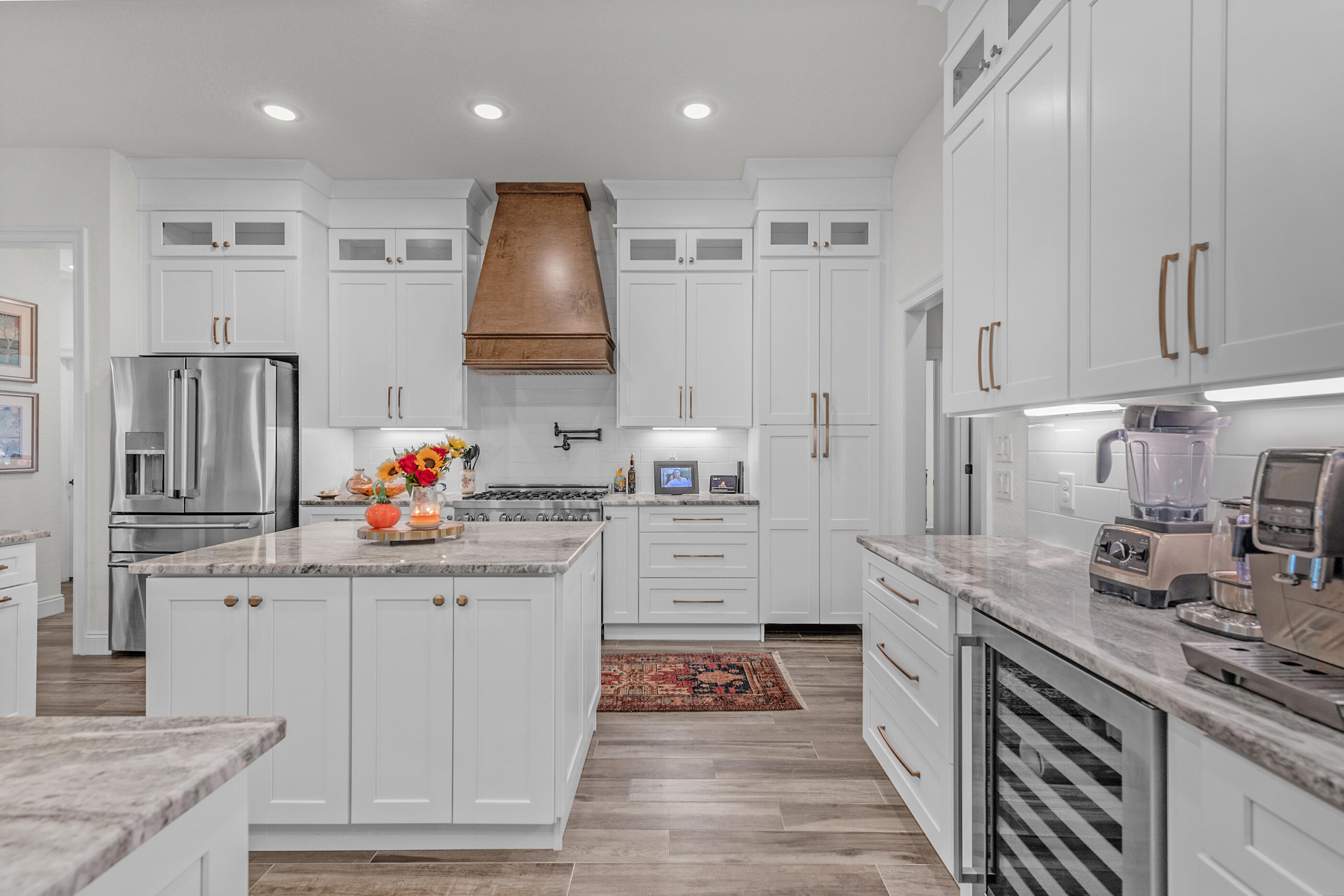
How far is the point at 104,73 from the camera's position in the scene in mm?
3141

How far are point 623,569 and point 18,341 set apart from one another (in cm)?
490

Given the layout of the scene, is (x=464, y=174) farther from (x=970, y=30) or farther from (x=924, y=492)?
(x=924, y=492)

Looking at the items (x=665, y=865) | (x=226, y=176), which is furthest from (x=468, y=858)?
(x=226, y=176)

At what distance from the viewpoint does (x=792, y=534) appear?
4156 mm

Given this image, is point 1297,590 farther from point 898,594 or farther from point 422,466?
point 422,466

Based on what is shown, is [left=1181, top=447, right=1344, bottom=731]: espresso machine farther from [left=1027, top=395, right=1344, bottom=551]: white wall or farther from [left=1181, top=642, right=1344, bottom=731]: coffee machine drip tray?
[left=1027, top=395, right=1344, bottom=551]: white wall

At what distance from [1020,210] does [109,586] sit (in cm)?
498

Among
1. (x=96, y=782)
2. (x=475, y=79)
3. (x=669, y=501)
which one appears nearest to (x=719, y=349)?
(x=669, y=501)

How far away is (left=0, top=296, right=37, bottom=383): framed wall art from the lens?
4.77 metres

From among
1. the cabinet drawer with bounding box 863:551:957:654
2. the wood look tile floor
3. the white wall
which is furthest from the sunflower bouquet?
the white wall

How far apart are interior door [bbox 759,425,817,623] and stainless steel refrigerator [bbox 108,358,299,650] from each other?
3057 mm

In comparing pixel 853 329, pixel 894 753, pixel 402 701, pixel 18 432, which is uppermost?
pixel 853 329

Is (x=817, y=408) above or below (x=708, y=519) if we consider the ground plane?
above

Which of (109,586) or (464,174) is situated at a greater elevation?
(464,174)
